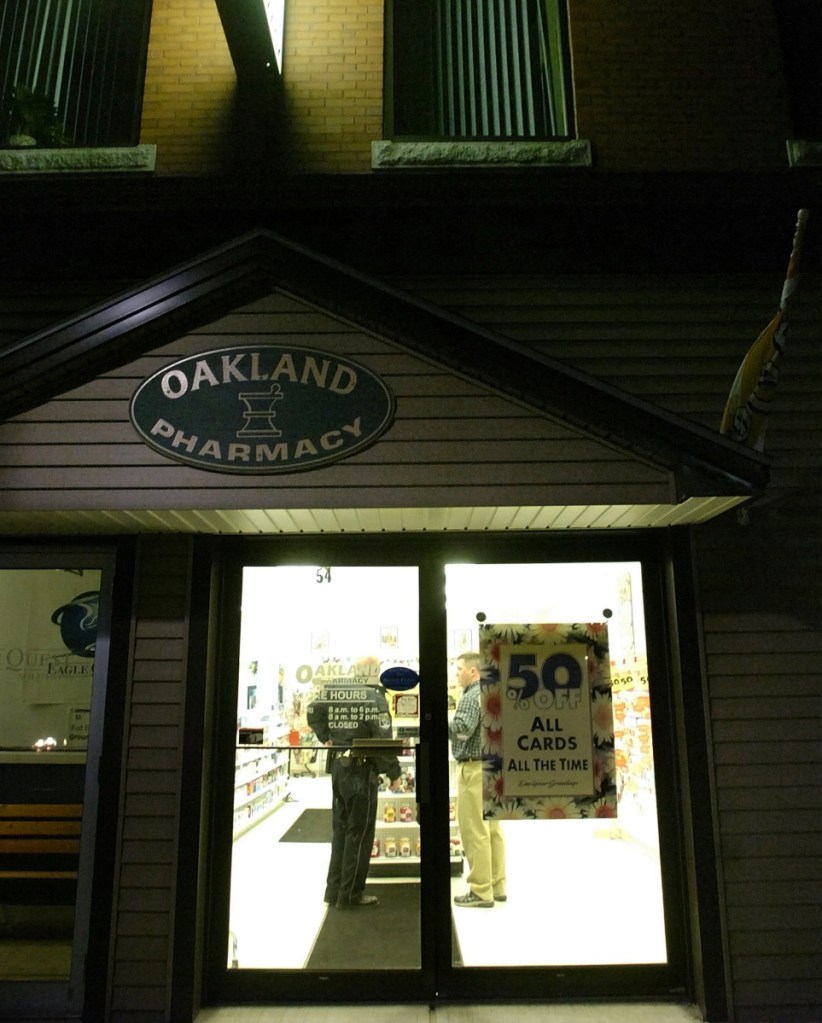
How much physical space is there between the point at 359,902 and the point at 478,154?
5.16m

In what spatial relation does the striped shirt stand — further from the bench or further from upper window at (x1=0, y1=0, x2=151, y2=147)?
upper window at (x1=0, y1=0, x2=151, y2=147)

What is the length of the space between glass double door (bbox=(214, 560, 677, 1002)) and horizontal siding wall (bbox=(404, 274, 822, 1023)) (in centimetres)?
47

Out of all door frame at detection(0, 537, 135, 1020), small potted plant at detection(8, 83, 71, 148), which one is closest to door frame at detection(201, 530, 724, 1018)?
door frame at detection(0, 537, 135, 1020)

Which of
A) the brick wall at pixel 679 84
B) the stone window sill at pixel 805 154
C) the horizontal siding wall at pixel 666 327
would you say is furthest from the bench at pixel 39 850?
the stone window sill at pixel 805 154

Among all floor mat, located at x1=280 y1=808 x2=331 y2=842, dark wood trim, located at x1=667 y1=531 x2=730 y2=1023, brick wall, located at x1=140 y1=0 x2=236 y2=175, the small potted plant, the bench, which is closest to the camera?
dark wood trim, located at x1=667 y1=531 x2=730 y2=1023

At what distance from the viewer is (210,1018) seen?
421cm

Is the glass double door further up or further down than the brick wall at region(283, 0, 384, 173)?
further down

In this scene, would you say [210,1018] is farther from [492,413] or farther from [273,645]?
[492,413]

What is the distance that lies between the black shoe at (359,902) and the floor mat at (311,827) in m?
0.38

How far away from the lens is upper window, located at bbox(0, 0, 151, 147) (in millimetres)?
5715

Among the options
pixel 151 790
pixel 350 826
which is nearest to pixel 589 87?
pixel 350 826

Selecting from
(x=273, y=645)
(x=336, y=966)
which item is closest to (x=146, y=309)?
(x=273, y=645)

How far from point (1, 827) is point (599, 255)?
541 cm

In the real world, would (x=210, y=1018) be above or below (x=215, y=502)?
below
